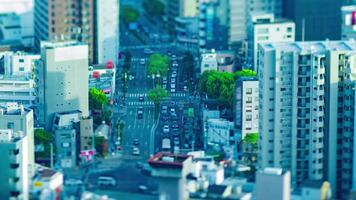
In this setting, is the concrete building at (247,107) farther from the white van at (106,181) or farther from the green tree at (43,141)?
the white van at (106,181)

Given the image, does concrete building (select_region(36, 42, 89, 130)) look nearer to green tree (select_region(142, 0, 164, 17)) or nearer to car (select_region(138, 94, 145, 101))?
car (select_region(138, 94, 145, 101))

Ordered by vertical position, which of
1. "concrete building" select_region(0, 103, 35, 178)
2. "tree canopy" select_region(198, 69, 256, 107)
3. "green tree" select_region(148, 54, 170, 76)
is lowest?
"concrete building" select_region(0, 103, 35, 178)

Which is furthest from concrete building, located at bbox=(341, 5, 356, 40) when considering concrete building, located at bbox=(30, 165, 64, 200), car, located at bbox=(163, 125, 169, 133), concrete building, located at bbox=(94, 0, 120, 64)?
concrete building, located at bbox=(30, 165, 64, 200)

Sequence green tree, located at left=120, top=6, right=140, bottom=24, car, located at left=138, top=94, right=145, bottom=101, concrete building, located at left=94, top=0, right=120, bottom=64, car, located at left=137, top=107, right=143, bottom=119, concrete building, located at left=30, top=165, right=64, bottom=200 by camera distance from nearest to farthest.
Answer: concrete building, located at left=30, top=165, right=64, bottom=200 < car, located at left=137, top=107, right=143, bottom=119 < car, located at left=138, top=94, right=145, bottom=101 < concrete building, located at left=94, top=0, right=120, bottom=64 < green tree, located at left=120, top=6, right=140, bottom=24

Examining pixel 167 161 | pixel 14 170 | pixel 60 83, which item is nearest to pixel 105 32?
pixel 60 83

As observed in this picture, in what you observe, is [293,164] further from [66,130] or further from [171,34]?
[171,34]
